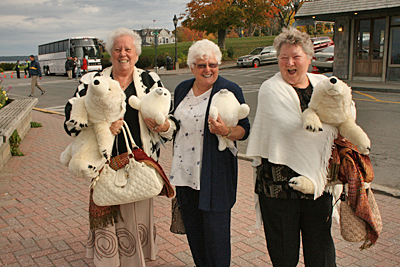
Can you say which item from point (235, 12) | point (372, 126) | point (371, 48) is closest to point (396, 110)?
point (372, 126)

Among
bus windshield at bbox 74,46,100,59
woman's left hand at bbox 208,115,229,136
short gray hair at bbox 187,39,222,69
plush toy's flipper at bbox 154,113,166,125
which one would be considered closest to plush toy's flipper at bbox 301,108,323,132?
woman's left hand at bbox 208,115,229,136

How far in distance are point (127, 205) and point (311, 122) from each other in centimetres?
172

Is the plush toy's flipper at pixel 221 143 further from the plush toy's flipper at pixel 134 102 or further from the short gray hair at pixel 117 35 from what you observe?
the short gray hair at pixel 117 35

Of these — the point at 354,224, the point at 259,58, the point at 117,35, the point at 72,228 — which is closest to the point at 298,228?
the point at 354,224

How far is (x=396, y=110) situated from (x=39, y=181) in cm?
1027

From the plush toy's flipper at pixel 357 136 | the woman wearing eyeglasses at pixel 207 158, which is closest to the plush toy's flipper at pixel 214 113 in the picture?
the woman wearing eyeglasses at pixel 207 158

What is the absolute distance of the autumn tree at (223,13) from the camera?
3741 centimetres

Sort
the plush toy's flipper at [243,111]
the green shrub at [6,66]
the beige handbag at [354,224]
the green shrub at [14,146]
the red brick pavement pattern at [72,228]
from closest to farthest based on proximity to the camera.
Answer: the beige handbag at [354,224] → the plush toy's flipper at [243,111] → the red brick pavement pattern at [72,228] → the green shrub at [14,146] → the green shrub at [6,66]

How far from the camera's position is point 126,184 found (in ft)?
9.11

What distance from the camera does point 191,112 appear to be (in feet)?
9.77

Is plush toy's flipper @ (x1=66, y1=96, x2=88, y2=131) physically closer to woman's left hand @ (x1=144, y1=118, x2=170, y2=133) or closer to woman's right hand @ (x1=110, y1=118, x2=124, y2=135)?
woman's right hand @ (x1=110, y1=118, x2=124, y2=135)

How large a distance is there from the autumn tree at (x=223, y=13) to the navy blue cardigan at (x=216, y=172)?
36.4 metres

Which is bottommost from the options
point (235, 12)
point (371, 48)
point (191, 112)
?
point (191, 112)

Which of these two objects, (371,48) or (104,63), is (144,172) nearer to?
(371,48)
